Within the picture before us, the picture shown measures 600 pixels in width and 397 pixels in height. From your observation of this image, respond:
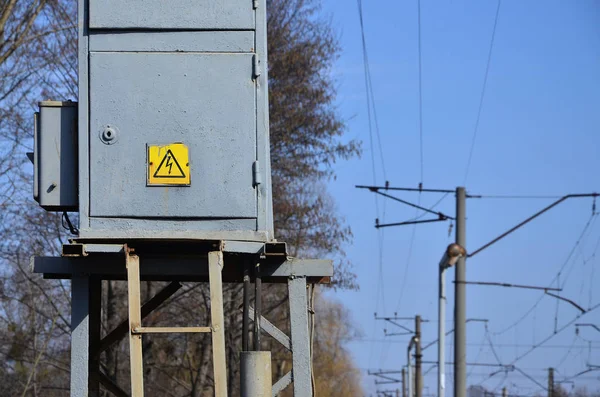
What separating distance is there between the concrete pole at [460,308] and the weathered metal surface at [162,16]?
38.9 feet

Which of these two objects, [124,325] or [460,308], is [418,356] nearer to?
[460,308]

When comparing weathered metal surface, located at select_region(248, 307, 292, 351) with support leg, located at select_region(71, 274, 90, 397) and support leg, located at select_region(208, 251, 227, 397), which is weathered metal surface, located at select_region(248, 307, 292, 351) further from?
support leg, located at select_region(71, 274, 90, 397)

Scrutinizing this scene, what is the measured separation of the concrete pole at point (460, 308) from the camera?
65.5ft

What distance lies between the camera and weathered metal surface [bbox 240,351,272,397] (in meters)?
8.61

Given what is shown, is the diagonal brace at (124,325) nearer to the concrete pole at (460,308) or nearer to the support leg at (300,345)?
the support leg at (300,345)

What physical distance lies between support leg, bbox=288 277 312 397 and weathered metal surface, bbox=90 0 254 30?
2.52 m

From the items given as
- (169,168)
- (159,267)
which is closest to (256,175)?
(169,168)

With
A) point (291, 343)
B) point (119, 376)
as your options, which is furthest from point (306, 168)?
point (291, 343)

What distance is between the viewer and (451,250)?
691 inches

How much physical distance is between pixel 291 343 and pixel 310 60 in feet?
57.6

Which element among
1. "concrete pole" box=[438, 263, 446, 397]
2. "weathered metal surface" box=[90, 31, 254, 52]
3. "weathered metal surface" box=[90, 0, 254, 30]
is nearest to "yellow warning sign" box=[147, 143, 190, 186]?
"weathered metal surface" box=[90, 31, 254, 52]

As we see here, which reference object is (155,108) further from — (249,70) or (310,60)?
(310,60)

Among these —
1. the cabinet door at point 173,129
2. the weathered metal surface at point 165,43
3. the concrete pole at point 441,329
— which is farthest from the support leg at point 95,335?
the concrete pole at point 441,329

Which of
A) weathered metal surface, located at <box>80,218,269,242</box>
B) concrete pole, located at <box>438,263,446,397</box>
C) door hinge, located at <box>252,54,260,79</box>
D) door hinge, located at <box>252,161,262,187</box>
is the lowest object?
concrete pole, located at <box>438,263,446,397</box>
